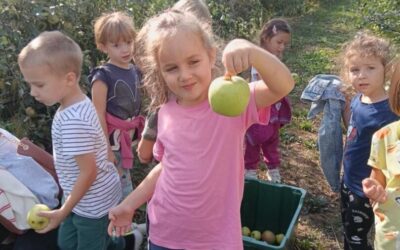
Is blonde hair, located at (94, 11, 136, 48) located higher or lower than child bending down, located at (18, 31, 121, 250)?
higher

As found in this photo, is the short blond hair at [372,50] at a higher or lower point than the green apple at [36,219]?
higher

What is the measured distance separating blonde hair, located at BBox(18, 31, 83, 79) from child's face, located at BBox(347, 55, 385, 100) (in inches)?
53.6

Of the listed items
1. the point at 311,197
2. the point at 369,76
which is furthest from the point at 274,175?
the point at 369,76

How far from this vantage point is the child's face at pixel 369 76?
7.56ft

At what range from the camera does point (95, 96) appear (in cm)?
269

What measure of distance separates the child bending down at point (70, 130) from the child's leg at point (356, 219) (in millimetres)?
1260

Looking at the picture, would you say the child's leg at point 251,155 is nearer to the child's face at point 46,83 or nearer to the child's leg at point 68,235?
the child's leg at point 68,235

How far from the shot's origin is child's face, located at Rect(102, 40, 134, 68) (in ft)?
8.99

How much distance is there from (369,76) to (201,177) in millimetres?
1110

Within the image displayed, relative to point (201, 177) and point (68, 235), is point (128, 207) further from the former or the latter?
point (68, 235)

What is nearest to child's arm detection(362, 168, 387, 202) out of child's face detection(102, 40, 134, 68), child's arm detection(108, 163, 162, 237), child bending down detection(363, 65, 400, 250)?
child bending down detection(363, 65, 400, 250)

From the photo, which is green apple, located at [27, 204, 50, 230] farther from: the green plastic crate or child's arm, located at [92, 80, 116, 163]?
the green plastic crate

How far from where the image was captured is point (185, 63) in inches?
62.4

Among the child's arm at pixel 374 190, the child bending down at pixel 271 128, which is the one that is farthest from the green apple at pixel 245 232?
the child's arm at pixel 374 190
